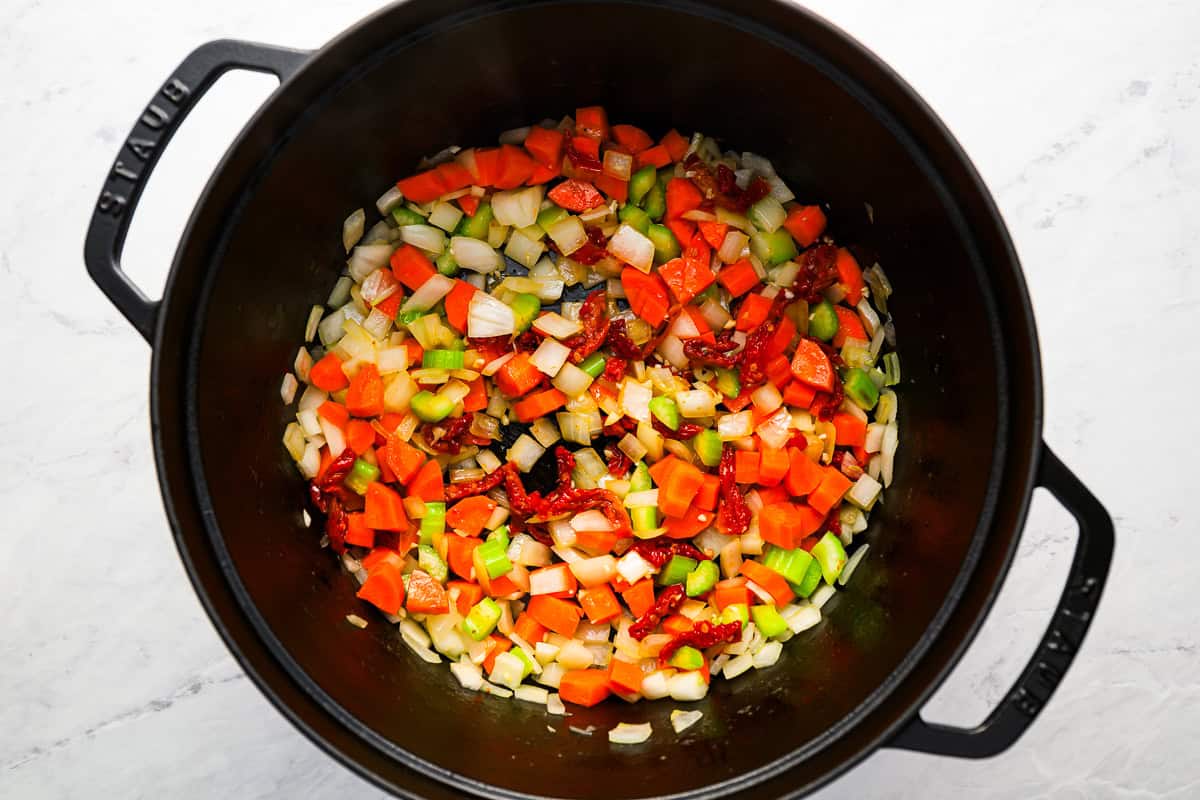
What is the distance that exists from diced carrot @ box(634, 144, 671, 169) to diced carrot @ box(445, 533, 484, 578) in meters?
1.01

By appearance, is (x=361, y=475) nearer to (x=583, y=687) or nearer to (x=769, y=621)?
(x=583, y=687)

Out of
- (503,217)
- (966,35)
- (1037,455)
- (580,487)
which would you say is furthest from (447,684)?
(966,35)

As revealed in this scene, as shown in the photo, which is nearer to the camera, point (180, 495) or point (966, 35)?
point (180, 495)

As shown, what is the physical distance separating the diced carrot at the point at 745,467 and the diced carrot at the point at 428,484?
0.71 metres

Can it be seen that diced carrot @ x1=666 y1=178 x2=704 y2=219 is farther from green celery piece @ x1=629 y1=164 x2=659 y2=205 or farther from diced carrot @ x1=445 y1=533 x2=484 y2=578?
diced carrot @ x1=445 y1=533 x2=484 y2=578

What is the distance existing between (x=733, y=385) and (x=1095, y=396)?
3.02 ft

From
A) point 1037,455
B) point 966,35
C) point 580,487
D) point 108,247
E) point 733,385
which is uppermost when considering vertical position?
point 966,35

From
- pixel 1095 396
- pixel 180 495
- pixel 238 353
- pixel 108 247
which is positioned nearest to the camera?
pixel 108 247

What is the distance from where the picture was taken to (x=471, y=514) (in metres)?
2.25

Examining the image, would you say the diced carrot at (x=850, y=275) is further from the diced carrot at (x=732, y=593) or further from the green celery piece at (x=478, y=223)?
the green celery piece at (x=478, y=223)

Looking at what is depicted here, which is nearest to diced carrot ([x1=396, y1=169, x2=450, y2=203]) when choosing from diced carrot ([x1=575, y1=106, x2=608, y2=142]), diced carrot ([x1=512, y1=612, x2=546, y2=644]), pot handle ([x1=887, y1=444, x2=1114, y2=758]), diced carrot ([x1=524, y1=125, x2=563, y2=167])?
diced carrot ([x1=524, y1=125, x2=563, y2=167])

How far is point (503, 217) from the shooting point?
2264 millimetres

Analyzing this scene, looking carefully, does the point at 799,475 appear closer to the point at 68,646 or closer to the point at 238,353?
the point at 238,353

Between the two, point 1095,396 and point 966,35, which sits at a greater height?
point 966,35
